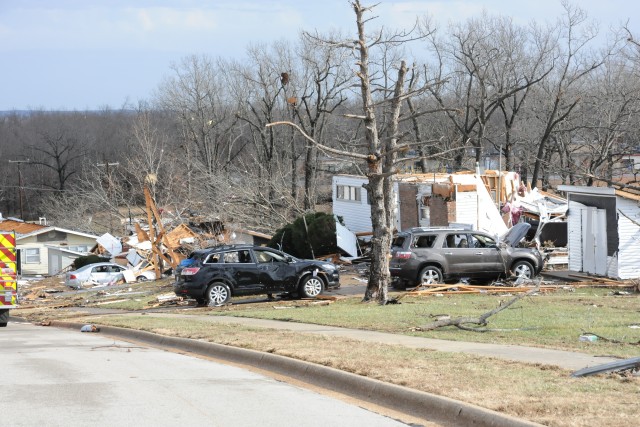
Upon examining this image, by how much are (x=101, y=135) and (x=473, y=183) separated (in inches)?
3153

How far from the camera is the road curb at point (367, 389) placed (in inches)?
304

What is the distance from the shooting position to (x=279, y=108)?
71500 mm

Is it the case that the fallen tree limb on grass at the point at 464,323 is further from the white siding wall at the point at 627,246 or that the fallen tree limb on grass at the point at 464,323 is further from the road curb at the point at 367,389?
the white siding wall at the point at 627,246

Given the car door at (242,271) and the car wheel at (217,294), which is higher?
the car door at (242,271)

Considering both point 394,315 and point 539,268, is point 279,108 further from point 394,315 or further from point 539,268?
point 394,315

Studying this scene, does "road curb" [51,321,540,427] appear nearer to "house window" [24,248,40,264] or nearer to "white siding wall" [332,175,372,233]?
"white siding wall" [332,175,372,233]

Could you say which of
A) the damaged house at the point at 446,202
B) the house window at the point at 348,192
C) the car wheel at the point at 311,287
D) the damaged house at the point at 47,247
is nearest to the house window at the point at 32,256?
the damaged house at the point at 47,247

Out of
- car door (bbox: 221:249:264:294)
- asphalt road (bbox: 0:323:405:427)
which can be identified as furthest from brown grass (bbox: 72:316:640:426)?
car door (bbox: 221:249:264:294)

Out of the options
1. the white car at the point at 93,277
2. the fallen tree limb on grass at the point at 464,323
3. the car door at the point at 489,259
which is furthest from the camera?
the white car at the point at 93,277

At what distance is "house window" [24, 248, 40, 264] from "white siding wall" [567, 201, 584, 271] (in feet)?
150

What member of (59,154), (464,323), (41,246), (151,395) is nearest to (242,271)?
(464,323)

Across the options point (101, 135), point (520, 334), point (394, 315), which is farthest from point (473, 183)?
point (101, 135)

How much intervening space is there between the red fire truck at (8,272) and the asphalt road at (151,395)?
24.9 feet

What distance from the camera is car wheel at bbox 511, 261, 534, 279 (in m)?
25.5
